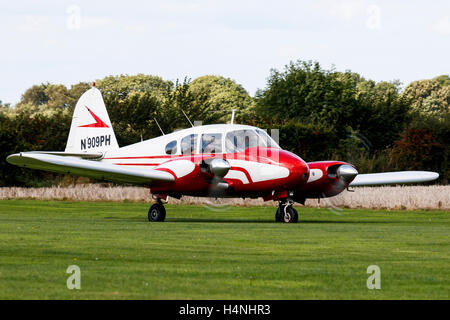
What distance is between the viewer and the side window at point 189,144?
28.0 m

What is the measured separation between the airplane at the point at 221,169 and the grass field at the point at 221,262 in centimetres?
397

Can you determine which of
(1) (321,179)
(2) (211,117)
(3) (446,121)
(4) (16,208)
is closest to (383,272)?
(1) (321,179)

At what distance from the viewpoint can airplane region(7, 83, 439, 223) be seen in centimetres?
2639

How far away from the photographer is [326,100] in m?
78.1

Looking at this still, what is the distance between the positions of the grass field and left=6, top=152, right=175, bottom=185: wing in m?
4.01

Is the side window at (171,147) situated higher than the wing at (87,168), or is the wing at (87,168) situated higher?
the side window at (171,147)

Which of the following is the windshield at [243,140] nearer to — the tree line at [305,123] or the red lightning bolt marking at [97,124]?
the red lightning bolt marking at [97,124]

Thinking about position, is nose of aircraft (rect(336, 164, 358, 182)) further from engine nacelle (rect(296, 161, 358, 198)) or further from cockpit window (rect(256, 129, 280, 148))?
cockpit window (rect(256, 129, 280, 148))

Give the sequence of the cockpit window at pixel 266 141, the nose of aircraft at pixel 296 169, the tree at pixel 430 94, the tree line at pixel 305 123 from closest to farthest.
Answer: the nose of aircraft at pixel 296 169 → the cockpit window at pixel 266 141 → the tree line at pixel 305 123 → the tree at pixel 430 94

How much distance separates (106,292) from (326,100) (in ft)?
226

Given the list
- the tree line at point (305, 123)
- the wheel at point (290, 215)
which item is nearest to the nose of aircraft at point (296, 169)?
the wheel at point (290, 215)

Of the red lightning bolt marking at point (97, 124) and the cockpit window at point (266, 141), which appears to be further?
the red lightning bolt marking at point (97, 124)

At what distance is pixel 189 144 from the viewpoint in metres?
28.1
